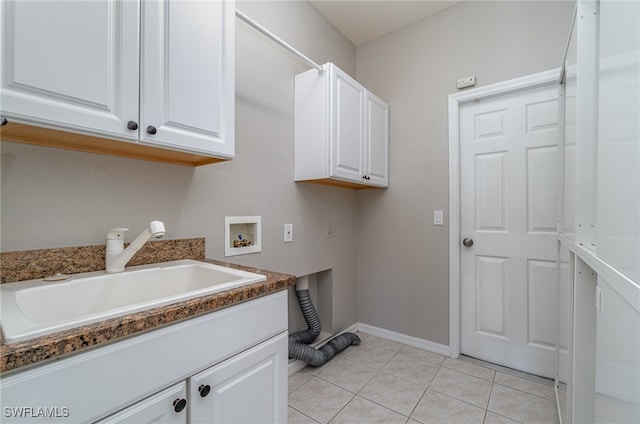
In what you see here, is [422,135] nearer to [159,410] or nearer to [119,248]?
[119,248]

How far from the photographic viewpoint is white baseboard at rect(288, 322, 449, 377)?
6.67 feet

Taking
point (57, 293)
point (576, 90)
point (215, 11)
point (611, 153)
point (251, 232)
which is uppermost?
point (215, 11)

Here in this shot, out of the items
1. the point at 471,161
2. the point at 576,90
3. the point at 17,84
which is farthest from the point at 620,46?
the point at 471,161

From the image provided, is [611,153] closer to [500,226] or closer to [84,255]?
[500,226]

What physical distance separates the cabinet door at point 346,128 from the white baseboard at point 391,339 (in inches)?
55.0

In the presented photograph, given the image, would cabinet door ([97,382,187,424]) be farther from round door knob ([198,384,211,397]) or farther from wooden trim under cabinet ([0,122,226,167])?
wooden trim under cabinet ([0,122,226,167])

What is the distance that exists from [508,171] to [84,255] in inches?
101

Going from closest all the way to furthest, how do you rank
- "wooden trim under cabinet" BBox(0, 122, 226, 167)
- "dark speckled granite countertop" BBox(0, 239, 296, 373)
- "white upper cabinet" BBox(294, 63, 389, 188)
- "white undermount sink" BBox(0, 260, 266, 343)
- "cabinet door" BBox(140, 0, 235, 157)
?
"dark speckled granite countertop" BBox(0, 239, 296, 373) → "white undermount sink" BBox(0, 260, 266, 343) → "wooden trim under cabinet" BBox(0, 122, 226, 167) → "cabinet door" BBox(140, 0, 235, 157) → "white upper cabinet" BBox(294, 63, 389, 188)

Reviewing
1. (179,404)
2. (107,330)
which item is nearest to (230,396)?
(179,404)

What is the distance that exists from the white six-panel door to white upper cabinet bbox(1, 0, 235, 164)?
1.91m

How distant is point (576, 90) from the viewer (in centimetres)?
107

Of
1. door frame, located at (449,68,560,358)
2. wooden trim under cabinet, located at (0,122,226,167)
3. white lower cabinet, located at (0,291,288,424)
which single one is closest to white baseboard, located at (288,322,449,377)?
door frame, located at (449,68,560,358)

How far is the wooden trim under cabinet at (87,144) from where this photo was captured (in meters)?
0.86

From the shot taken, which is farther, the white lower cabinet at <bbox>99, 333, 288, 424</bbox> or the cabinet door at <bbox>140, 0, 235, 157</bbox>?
the cabinet door at <bbox>140, 0, 235, 157</bbox>
